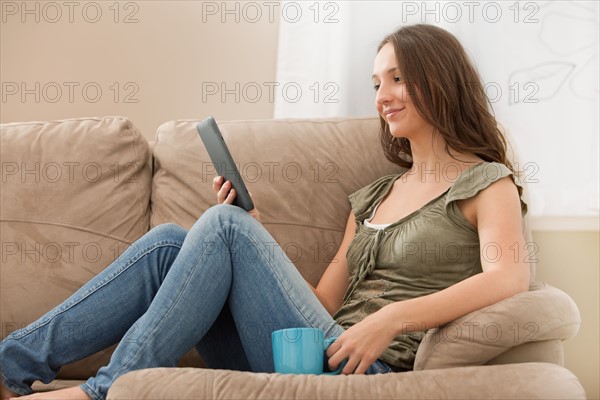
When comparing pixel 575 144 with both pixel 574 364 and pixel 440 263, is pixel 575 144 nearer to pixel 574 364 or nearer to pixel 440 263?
pixel 574 364

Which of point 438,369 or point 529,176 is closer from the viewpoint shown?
point 438,369

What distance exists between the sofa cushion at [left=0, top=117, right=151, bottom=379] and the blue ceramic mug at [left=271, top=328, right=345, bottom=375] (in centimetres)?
73

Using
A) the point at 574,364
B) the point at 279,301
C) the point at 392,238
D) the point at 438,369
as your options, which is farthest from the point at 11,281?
the point at 574,364

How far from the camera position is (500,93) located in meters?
2.06

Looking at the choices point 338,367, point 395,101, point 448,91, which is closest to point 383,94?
point 395,101

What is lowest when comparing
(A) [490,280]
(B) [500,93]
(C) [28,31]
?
(A) [490,280]

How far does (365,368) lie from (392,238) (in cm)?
39

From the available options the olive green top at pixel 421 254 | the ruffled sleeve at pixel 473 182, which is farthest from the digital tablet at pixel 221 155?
the ruffled sleeve at pixel 473 182

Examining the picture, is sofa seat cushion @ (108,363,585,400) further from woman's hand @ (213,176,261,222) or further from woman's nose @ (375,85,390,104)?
woman's nose @ (375,85,390,104)

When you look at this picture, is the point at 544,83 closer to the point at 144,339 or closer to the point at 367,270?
the point at 367,270

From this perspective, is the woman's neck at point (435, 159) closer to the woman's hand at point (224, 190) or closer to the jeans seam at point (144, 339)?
the woman's hand at point (224, 190)

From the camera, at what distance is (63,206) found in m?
1.84

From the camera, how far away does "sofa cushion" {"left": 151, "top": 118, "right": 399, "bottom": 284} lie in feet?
5.91

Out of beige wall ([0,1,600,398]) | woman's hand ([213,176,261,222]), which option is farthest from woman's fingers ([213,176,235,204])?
beige wall ([0,1,600,398])
